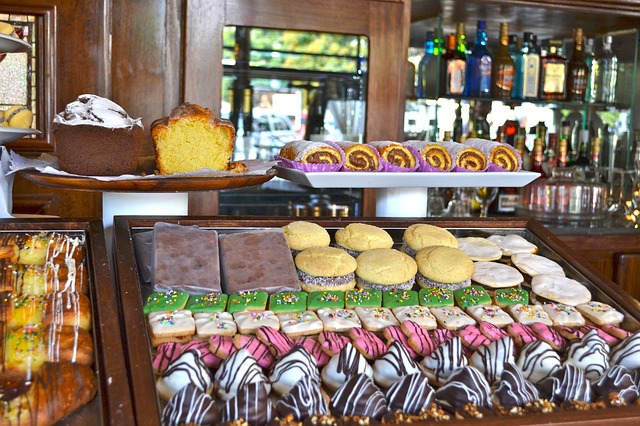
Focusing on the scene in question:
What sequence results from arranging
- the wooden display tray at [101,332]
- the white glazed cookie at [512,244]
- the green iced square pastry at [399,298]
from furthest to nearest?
the white glazed cookie at [512,244], the green iced square pastry at [399,298], the wooden display tray at [101,332]

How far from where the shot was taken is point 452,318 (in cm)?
135

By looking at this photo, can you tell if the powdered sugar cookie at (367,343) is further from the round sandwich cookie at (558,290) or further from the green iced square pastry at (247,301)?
the round sandwich cookie at (558,290)

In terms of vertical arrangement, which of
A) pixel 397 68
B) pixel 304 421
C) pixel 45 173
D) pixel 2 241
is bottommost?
pixel 304 421

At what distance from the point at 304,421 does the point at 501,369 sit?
371mm

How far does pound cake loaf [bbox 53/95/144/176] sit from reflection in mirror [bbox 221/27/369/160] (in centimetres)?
127

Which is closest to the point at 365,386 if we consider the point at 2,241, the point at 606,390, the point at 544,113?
the point at 606,390

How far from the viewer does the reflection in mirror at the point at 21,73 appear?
2658 millimetres

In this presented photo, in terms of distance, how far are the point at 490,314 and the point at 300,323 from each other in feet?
1.22

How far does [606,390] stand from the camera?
3.61ft

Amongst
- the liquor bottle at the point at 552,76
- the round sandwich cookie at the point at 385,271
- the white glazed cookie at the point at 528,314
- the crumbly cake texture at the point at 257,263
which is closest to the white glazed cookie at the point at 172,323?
the crumbly cake texture at the point at 257,263

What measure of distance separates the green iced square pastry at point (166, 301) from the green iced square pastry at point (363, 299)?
0.31 metres

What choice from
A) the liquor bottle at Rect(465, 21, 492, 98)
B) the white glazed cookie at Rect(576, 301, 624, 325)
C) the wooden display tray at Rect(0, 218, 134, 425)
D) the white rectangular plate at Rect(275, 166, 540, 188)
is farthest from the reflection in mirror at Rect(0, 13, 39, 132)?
the white glazed cookie at Rect(576, 301, 624, 325)

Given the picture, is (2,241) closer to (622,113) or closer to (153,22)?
(153,22)

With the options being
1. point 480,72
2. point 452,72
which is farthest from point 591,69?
point 452,72
